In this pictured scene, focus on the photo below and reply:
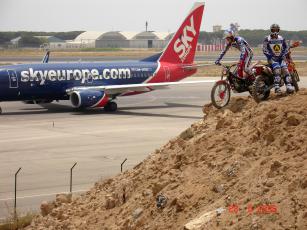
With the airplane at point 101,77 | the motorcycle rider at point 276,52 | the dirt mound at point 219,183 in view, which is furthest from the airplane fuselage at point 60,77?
the motorcycle rider at point 276,52

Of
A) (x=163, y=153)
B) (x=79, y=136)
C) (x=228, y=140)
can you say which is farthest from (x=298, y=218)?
(x=79, y=136)

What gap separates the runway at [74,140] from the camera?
2712cm

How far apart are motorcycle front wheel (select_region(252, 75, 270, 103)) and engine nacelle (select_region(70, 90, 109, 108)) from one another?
112 feet

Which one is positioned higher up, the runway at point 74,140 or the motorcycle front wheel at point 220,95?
the motorcycle front wheel at point 220,95

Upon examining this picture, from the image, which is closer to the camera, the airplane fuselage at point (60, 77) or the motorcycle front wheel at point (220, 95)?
the motorcycle front wheel at point (220, 95)

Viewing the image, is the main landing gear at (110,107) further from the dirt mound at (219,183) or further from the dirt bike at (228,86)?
the dirt mound at (219,183)

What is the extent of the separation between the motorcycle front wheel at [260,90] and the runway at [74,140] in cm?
902

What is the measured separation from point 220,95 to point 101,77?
3636 centimetres

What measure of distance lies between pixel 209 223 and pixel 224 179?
1721 millimetres

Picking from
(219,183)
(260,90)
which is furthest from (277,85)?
(219,183)

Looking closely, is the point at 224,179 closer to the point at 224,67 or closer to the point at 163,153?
the point at 163,153

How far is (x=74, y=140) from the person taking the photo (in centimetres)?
3897

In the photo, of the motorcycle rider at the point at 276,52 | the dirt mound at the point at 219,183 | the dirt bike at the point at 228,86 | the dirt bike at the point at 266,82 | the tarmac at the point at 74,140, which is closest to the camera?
the dirt mound at the point at 219,183
